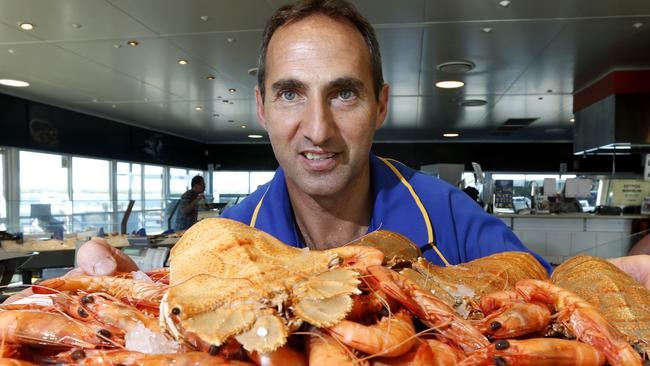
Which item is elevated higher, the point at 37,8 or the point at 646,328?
the point at 37,8

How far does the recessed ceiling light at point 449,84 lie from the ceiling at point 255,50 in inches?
7.1

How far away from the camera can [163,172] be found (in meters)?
15.9

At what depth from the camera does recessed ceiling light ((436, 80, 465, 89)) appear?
27.6 ft

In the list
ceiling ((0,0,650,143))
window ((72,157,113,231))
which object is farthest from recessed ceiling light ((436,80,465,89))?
window ((72,157,113,231))

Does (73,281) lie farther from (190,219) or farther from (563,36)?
(190,219)

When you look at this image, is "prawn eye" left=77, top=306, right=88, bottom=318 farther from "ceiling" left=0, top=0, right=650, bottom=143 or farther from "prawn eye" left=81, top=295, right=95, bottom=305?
"ceiling" left=0, top=0, right=650, bottom=143

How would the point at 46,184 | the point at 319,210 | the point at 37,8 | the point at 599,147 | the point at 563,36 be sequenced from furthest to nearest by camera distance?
the point at 46,184
the point at 599,147
the point at 563,36
the point at 37,8
the point at 319,210

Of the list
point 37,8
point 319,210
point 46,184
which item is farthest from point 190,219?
point 319,210

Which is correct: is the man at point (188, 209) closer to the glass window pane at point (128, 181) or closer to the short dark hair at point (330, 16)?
the glass window pane at point (128, 181)

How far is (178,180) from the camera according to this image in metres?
16.9

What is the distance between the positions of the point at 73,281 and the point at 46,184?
11.3 meters

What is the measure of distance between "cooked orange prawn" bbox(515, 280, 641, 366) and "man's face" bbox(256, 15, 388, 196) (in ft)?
1.97

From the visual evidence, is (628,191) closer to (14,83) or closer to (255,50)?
(255,50)

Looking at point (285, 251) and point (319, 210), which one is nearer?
point (285, 251)
